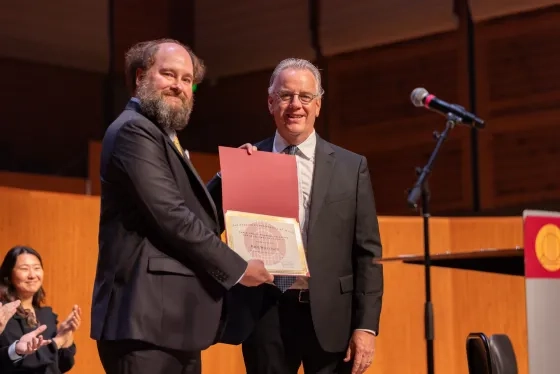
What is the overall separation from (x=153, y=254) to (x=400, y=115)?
4.67m

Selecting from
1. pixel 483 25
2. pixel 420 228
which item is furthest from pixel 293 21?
pixel 420 228

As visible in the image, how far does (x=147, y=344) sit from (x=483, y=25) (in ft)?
15.5

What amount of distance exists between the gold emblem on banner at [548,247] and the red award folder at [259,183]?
32.0 inches

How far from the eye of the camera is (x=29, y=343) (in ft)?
10.8

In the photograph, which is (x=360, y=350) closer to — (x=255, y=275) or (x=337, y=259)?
(x=337, y=259)

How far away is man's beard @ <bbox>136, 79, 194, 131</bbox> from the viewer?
2.11 metres

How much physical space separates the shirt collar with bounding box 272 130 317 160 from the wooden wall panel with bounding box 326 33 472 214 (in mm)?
3712

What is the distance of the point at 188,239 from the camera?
1.99m

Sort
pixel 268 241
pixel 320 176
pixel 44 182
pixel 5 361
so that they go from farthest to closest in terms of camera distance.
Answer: pixel 44 182
pixel 5 361
pixel 320 176
pixel 268 241

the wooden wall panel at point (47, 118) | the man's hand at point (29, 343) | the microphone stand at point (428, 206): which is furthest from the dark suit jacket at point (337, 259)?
the wooden wall panel at point (47, 118)

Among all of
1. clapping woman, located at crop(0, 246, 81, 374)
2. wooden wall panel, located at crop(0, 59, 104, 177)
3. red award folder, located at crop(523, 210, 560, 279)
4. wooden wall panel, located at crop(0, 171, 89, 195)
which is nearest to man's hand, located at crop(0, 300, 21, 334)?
clapping woman, located at crop(0, 246, 81, 374)

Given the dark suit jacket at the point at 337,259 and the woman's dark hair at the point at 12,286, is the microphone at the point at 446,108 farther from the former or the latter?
the woman's dark hair at the point at 12,286

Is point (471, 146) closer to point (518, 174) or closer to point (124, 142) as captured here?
point (518, 174)

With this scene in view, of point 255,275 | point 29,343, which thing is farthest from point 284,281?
point 29,343
